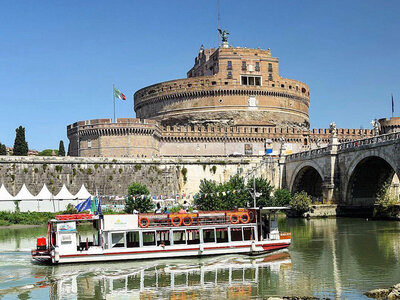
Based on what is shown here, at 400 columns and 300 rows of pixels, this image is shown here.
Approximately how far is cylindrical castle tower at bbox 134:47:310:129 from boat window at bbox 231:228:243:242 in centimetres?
4831

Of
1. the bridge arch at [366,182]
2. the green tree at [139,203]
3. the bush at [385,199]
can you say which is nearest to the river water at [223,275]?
the bush at [385,199]

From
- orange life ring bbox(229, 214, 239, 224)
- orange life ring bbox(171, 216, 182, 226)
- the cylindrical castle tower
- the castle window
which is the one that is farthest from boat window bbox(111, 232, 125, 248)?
the castle window

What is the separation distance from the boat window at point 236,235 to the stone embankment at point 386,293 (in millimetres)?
11255

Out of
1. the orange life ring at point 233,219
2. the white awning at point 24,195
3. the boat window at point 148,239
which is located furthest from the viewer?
the white awning at point 24,195

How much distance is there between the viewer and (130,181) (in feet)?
203

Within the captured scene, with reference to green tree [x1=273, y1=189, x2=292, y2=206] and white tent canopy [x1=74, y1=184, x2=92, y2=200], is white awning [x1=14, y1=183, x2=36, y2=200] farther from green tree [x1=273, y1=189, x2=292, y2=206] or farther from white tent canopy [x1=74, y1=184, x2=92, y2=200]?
green tree [x1=273, y1=189, x2=292, y2=206]

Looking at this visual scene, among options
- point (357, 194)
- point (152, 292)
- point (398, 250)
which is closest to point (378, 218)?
point (357, 194)

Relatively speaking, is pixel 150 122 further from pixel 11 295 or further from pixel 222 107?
pixel 11 295

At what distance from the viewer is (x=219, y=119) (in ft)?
260

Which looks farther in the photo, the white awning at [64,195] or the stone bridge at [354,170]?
the white awning at [64,195]

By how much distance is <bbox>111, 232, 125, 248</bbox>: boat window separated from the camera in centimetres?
2869

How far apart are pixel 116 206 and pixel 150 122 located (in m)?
14.5

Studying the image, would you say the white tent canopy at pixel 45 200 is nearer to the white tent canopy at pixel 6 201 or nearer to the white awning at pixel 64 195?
the white awning at pixel 64 195

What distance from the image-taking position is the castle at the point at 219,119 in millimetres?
67875
